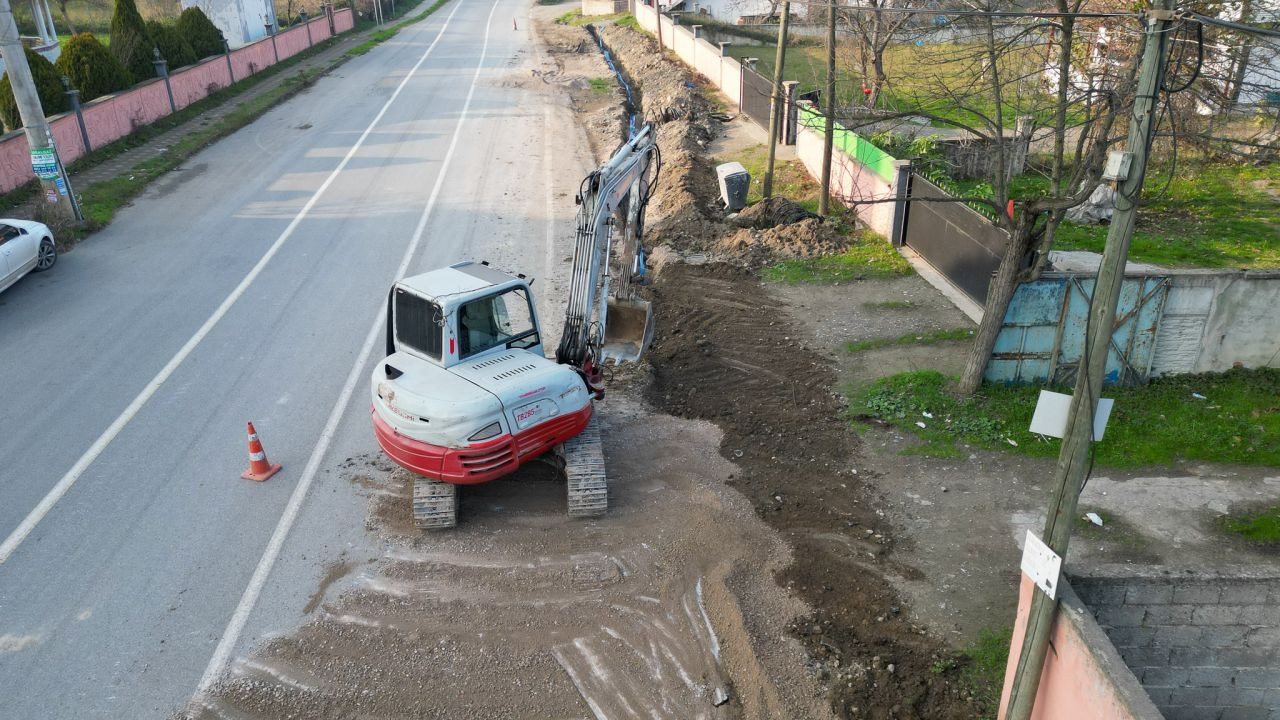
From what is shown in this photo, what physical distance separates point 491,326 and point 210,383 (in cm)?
543

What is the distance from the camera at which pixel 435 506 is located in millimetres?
9531

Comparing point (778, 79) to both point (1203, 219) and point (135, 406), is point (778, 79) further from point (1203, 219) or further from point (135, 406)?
point (135, 406)

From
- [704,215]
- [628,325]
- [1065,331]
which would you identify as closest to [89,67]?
[704,215]

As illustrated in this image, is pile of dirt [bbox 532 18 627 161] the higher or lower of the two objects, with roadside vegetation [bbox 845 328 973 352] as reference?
higher

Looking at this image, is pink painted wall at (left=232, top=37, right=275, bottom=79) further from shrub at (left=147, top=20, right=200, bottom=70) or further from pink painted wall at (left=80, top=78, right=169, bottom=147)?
pink painted wall at (left=80, top=78, right=169, bottom=147)

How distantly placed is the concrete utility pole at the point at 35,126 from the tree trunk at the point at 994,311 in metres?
18.7

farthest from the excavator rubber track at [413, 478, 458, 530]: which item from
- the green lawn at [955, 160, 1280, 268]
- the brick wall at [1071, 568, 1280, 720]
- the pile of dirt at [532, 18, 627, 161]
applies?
the pile of dirt at [532, 18, 627, 161]

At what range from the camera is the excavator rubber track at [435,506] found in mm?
9531

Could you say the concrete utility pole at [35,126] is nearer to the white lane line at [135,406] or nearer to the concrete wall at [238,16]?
the white lane line at [135,406]

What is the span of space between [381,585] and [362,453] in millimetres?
2753

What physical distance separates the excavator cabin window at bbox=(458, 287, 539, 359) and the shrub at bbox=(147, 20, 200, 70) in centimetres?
2654

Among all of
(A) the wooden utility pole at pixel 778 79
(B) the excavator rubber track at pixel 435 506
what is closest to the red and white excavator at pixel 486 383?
(B) the excavator rubber track at pixel 435 506

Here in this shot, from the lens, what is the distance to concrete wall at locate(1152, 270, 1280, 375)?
12219 millimetres

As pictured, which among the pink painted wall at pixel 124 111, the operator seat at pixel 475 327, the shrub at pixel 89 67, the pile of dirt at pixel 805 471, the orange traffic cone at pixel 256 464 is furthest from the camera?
the shrub at pixel 89 67
